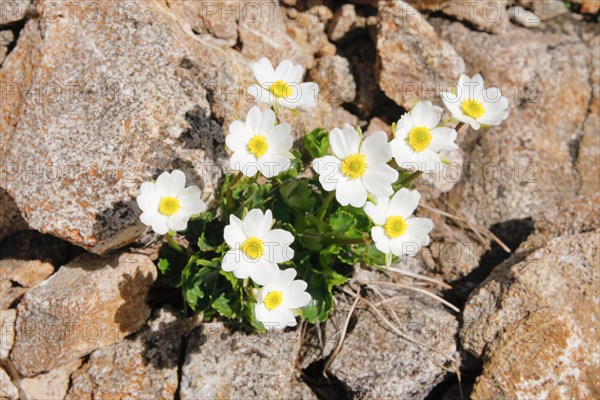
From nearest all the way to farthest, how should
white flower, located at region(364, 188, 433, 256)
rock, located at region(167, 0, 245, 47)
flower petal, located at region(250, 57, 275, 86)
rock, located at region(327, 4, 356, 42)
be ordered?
white flower, located at region(364, 188, 433, 256) < flower petal, located at region(250, 57, 275, 86) < rock, located at region(167, 0, 245, 47) < rock, located at region(327, 4, 356, 42)

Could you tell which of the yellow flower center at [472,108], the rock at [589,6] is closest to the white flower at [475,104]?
the yellow flower center at [472,108]

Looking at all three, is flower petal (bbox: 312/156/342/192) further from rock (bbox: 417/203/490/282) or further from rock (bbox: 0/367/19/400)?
rock (bbox: 0/367/19/400)

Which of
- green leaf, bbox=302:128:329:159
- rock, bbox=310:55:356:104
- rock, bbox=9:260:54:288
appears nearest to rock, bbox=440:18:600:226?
rock, bbox=310:55:356:104

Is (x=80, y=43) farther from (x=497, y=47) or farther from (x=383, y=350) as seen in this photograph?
(x=497, y=47)

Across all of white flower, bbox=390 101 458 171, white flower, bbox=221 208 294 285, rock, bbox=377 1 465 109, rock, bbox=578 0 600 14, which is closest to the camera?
white flower, bbox=221 208 294 285

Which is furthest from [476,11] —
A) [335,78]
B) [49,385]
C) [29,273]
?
[49,385]

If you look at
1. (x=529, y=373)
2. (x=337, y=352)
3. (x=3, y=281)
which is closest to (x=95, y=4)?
(x=3, y=281)
